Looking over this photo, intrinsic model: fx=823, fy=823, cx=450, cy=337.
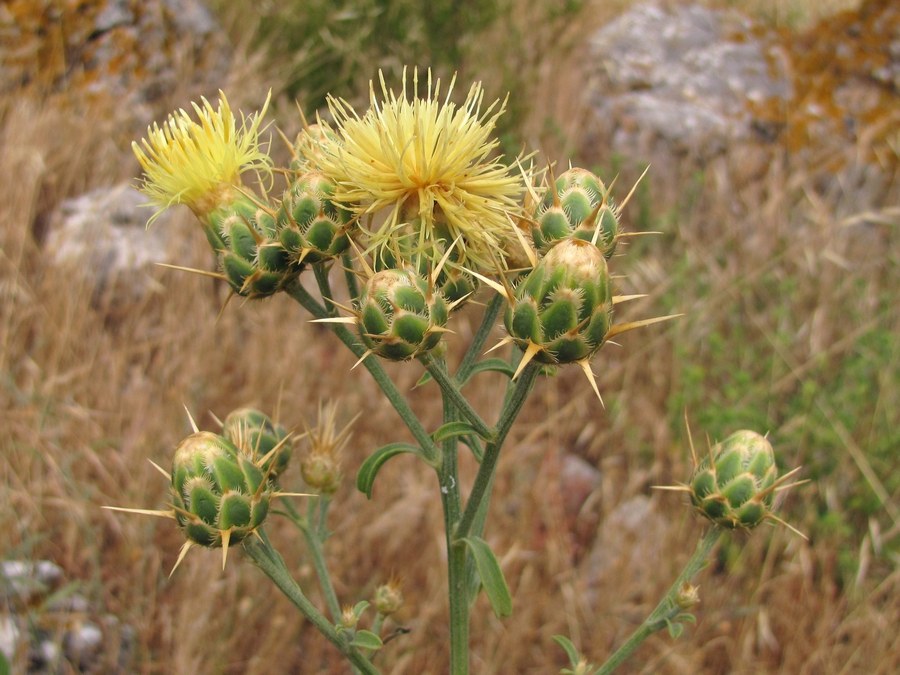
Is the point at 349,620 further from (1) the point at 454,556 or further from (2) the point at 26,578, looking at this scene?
(2) the point at 26,578

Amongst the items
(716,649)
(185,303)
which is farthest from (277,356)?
(716,649)

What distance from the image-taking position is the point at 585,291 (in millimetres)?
1593

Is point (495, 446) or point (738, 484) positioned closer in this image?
point (495, 446)

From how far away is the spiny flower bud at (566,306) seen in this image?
159 cm

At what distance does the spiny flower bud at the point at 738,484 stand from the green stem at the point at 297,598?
0.95m

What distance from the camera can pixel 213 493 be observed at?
73.0 inches

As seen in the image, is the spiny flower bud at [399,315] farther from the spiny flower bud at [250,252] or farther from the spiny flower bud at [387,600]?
the spiny flower bud at [387,600]

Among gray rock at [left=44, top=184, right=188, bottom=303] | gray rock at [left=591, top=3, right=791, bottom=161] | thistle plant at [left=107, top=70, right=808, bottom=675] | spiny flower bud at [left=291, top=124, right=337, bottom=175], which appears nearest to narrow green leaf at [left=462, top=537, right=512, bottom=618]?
thistle plant at [left=107, top=70, right=808, bottom=675]

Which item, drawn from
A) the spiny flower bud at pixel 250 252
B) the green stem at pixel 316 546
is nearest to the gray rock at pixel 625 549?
the green stem at pixel 316 546

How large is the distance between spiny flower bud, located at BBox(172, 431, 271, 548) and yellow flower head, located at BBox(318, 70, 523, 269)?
604 mm

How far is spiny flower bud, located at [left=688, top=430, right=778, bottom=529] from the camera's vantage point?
2.07 meters

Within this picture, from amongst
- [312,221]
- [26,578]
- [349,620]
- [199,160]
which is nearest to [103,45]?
[26,578]

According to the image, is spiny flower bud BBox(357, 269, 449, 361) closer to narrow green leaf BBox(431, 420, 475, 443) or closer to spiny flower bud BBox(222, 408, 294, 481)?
narrow green leaf BBox(431, 420, 475, 443)

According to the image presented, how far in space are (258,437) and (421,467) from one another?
2.40m
